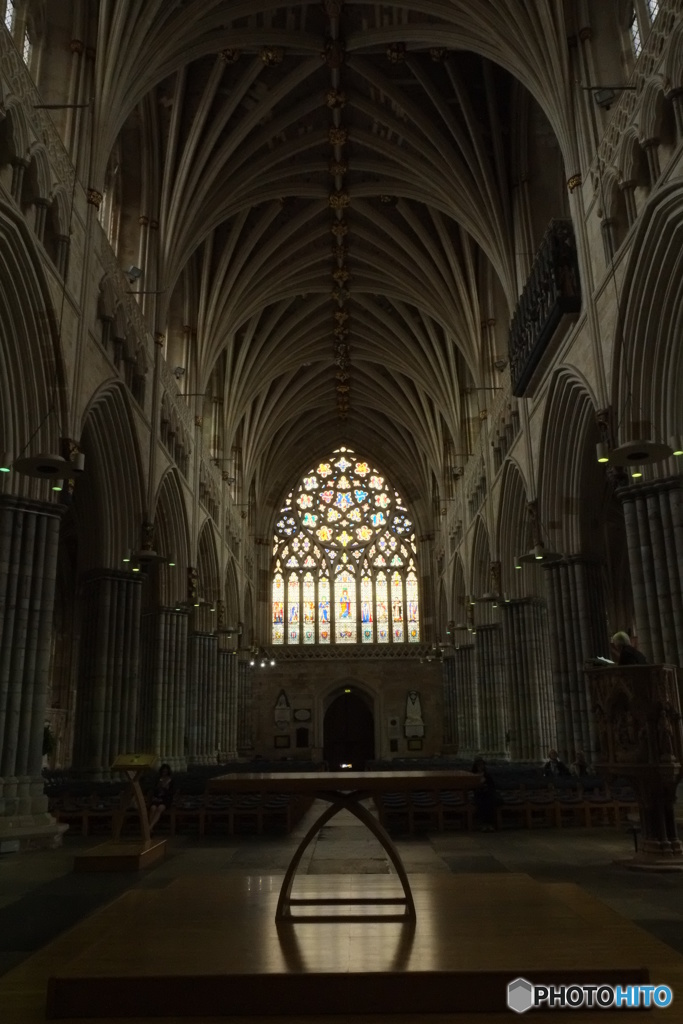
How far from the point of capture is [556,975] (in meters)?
3.67

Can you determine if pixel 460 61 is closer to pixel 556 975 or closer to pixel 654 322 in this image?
pixel 654 322

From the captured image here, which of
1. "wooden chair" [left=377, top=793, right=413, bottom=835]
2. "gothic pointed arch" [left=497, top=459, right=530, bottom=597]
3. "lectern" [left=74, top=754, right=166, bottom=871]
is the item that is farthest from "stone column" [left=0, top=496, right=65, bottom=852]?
"gothic pointed arch" [left=497, top=459, right=530, bottom=597]

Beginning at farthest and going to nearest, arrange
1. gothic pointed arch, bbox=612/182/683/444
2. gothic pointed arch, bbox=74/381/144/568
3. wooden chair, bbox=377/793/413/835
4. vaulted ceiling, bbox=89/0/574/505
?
gothic pointed arch, bbox=74/381/144/568 < vaulted ceiling, bbox=89/0/574/505 < wooden chair, bbox=377/793/413/835 < gothic pointed arch, bbox=612/182/683/444

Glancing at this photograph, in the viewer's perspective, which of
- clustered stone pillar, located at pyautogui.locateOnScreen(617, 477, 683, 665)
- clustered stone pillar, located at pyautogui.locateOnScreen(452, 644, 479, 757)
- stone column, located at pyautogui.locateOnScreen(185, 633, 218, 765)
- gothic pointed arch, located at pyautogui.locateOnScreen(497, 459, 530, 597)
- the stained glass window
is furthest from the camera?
the stained glass window

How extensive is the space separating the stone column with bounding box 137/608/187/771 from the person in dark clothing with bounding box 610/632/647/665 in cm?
1643

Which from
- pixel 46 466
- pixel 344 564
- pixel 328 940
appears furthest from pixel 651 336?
pixel 344 564

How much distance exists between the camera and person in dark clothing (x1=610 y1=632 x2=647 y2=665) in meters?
9.59

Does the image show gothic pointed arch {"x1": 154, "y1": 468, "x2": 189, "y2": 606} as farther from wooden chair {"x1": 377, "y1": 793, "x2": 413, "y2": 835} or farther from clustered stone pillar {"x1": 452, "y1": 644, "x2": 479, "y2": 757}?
clustered stone pillar {"x1": 452, "y1": 644, "x2": 479, "y2": 757}

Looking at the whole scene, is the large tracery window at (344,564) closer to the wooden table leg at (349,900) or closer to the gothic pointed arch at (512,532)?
the gothic pointed arch at (512,532)

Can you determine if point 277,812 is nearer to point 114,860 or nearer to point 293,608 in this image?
point 114,860

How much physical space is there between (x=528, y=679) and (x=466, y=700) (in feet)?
37.0

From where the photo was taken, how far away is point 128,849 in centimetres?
990

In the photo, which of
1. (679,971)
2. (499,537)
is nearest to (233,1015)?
(679,971)

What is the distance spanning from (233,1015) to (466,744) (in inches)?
1281
